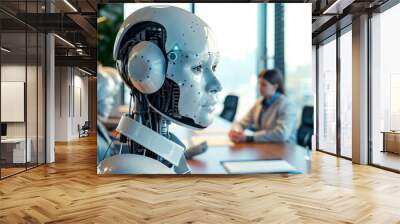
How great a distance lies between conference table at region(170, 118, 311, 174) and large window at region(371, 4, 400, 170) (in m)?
2.06

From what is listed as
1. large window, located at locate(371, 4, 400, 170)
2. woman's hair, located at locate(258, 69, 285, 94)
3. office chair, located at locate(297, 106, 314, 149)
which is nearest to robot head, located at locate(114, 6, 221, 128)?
woman's hair, located at locate(258, 69, 285, 94)

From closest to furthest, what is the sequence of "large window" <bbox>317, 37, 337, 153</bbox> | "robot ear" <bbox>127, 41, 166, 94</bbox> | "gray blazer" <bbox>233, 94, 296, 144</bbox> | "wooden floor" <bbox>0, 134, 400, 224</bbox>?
"wooden floor" <bbox>0, 134, 400, 224</bbox> < "robot ear" <bbox>127, 41, 166, 94</bbox> < "gray blazer" <bbox>233, 94, 296, 144</bbox> < "large window" <bbox>317, 37, 337, 153</bbox>

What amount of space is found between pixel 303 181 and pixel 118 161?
8.36ft

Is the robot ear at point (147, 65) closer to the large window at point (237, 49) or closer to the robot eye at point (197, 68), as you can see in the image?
the robot eye at point (197, 68)

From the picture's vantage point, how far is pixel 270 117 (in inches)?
206

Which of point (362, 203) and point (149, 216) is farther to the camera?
point (362, 203)

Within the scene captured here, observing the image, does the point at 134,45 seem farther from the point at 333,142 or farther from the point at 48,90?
the point at 333,142

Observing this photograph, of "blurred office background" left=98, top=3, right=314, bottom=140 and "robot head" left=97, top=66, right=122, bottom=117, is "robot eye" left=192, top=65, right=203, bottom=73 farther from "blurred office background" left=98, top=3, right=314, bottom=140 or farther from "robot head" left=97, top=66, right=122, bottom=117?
"robot head" left=97, top=66, right=122, bottom=117

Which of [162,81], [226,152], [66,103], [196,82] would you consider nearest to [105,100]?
[162,81]

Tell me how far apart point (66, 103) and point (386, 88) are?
10.8m

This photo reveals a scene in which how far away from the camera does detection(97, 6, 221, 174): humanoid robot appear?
183 inches

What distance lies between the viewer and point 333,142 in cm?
891

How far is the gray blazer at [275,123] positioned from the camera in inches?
205

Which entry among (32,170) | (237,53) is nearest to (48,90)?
(32,170)
